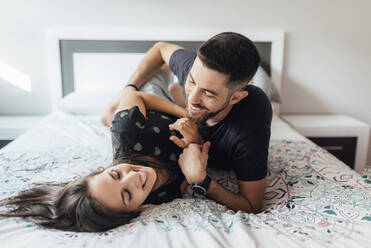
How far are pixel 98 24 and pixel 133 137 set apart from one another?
176 centimetres

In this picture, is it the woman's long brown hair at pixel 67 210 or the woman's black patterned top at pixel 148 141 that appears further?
the woman's black patterned top at pixel 148 141

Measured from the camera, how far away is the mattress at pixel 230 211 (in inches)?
32.3

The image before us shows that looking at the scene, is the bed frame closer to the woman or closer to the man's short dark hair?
the woman

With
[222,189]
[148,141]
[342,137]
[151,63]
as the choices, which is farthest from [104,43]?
[342,137]

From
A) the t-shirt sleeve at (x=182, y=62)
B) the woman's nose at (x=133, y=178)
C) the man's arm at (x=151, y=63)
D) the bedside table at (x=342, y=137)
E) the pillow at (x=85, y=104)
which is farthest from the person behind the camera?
the bedside table at (x=342, y=137)

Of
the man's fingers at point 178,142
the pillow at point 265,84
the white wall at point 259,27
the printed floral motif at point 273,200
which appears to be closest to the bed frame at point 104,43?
the white wall at point 259,27

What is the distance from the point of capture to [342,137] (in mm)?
2451

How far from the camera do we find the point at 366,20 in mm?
2699

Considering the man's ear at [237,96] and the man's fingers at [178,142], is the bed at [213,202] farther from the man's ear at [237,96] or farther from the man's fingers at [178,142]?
the man's ear at [237,96]

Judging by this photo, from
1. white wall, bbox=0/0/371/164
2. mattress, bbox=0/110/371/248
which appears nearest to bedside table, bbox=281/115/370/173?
white wall, bbox=0/0/371/164

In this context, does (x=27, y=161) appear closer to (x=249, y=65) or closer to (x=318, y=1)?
(x=249, y=65)

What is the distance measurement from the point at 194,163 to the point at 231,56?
39cm

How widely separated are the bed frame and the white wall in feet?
0.26

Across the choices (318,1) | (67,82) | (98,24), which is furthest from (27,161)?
(318,1)
